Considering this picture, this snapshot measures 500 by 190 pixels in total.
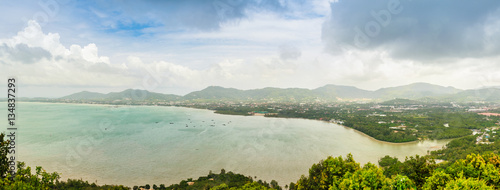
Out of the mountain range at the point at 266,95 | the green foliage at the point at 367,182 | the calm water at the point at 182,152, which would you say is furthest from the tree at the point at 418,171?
the mountain range at the point at 266,95

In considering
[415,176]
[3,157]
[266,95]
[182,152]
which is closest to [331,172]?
[415,176]

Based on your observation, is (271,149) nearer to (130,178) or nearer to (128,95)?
(130,178)

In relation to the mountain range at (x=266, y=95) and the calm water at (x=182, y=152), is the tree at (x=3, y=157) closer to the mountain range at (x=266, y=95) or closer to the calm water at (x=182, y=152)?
the calm water at (x=182, y=152)

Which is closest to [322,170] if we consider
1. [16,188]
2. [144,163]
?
[16,188]

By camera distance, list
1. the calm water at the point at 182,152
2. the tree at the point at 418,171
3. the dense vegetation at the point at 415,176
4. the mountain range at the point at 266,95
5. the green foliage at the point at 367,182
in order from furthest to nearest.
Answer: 1. the mountain range at the point at 266,95
2. the calm water at the point at 182,152
3. the tree at the point at 418,171
4. the green foliage at the point at 367,182
5. the dense vegetation at the point at 415,176

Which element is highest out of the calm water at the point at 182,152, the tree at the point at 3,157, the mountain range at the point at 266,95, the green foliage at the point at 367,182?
the mountain range at the point at 266,95

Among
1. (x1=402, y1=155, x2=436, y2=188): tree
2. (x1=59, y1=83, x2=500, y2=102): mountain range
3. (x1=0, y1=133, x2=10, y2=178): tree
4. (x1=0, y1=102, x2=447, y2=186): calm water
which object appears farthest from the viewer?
(x1=59, y1=83, x2=500, y2=102): mountain range

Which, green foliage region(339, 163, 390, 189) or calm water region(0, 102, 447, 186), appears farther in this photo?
calm water region(0, 102, 447, 186)

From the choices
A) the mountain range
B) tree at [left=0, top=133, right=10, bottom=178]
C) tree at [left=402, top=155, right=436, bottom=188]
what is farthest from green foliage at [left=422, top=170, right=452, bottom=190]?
the mountain range

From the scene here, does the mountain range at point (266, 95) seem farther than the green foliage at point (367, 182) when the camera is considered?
A: Yes

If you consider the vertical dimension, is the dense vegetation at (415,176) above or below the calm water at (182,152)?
above

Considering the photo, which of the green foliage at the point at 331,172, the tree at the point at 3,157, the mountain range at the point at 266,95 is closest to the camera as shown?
the tree at the point at 3,157

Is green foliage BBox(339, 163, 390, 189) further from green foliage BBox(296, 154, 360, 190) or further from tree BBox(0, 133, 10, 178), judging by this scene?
tree BBox(0, 133, 10, 178)
